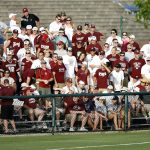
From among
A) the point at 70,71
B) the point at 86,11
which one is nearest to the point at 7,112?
the point at 70,71

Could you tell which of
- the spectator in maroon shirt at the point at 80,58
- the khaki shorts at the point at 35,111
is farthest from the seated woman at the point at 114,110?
the spectator in maroon shirt at the point at 80,58

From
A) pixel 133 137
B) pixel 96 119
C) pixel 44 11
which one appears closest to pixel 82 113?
pixel 96 119

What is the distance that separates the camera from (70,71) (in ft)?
93.7

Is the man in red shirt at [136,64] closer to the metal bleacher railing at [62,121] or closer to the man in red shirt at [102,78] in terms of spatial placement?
the man in red shirt at [102,78]

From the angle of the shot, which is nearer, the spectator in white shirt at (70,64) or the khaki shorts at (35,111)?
the khaki shorts at (35,111)

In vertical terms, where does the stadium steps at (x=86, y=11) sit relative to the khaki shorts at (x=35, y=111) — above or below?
above

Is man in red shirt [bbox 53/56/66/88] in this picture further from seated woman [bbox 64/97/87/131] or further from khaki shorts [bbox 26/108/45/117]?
khaki shorts [bbox 26/108/45/117]

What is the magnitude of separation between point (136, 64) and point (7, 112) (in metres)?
5.90

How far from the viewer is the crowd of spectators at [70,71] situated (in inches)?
1024

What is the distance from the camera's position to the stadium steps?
122 ft

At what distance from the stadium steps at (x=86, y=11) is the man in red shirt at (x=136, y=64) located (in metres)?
7.58

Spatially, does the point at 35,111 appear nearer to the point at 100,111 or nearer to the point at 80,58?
the point at 100,111

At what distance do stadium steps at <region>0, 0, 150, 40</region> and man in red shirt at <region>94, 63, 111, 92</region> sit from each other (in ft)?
27.8

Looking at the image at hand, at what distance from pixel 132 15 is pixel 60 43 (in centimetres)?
1183
